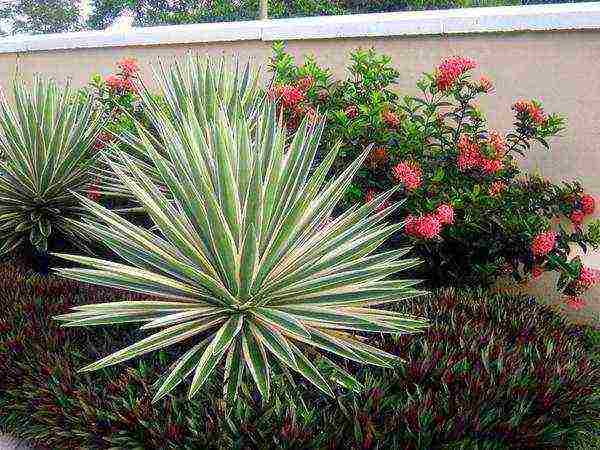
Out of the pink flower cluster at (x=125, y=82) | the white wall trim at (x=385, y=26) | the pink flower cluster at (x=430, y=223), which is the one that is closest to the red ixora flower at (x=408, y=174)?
the pink flower cluster at (x=430, y=223)

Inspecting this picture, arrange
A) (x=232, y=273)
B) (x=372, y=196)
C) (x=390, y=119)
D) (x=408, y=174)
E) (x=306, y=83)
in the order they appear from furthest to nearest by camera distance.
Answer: (x=306, y=83) → (x=390, y=119) → (x=372, y=196) → (x=408, y=174) → (x=232, y=273)

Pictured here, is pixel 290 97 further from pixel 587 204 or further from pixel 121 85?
pixel 587 204

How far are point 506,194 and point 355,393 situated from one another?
88.3 inches

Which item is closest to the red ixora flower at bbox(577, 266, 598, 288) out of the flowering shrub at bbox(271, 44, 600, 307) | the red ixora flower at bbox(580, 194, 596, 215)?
the flowering shrub at bbox(271, 44, 600, 307)

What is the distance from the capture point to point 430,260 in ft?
16.5

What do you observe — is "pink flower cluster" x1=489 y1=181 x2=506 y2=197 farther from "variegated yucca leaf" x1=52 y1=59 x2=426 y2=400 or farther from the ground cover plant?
"variegated yucca leaf" x1=52 y1=59 x2=426 y2=400

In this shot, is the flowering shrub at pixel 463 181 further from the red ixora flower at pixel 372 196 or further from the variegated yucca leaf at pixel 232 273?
the variegated yucca leaf at pixel 232 273

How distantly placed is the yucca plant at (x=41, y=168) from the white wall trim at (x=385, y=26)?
177cm

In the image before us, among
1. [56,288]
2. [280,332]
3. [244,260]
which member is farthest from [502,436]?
[56,288]

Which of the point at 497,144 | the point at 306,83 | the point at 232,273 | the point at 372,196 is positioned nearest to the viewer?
the point at 232,273

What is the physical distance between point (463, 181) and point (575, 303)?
3.50 ft

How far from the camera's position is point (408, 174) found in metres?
4.71

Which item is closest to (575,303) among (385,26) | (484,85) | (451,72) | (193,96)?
(484,85)

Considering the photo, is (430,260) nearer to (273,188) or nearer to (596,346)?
(596,346)
